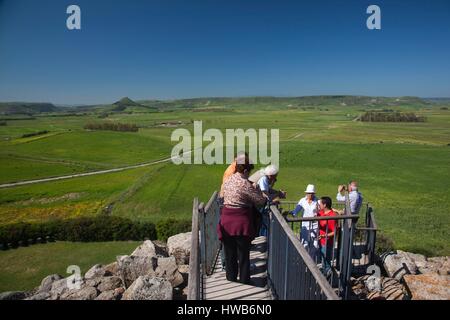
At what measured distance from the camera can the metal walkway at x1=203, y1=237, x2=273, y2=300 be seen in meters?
5.42

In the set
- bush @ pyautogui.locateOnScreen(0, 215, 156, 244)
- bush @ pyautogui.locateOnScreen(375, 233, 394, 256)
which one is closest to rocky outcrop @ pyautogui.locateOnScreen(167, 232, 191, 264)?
bush @ pyautogui.locateOnScreen(375, 233, 394, 256)

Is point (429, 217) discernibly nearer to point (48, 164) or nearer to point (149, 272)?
point (149, 272)

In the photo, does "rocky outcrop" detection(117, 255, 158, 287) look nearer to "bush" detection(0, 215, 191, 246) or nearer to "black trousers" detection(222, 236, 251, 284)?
"black trousers" detection(222, 236, 251, 284)

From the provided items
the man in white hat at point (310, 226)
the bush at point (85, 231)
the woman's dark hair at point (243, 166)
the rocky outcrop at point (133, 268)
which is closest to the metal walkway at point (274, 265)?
the man in white hat at point (310, 226)

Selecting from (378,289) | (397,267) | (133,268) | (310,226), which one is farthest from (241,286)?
(397,267)

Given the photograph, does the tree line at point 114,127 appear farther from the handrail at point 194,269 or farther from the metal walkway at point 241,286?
the handrail at point 194,269

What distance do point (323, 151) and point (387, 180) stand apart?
2161 cm

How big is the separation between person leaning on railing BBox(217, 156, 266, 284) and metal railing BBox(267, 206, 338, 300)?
1.19 feet

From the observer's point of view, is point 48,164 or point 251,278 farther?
point 48,164

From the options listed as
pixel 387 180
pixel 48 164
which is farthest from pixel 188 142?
pixel 387 180

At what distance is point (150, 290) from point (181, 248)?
3.31 meters

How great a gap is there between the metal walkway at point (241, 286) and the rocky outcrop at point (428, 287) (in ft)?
10.1

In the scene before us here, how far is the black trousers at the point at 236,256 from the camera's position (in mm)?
5605
